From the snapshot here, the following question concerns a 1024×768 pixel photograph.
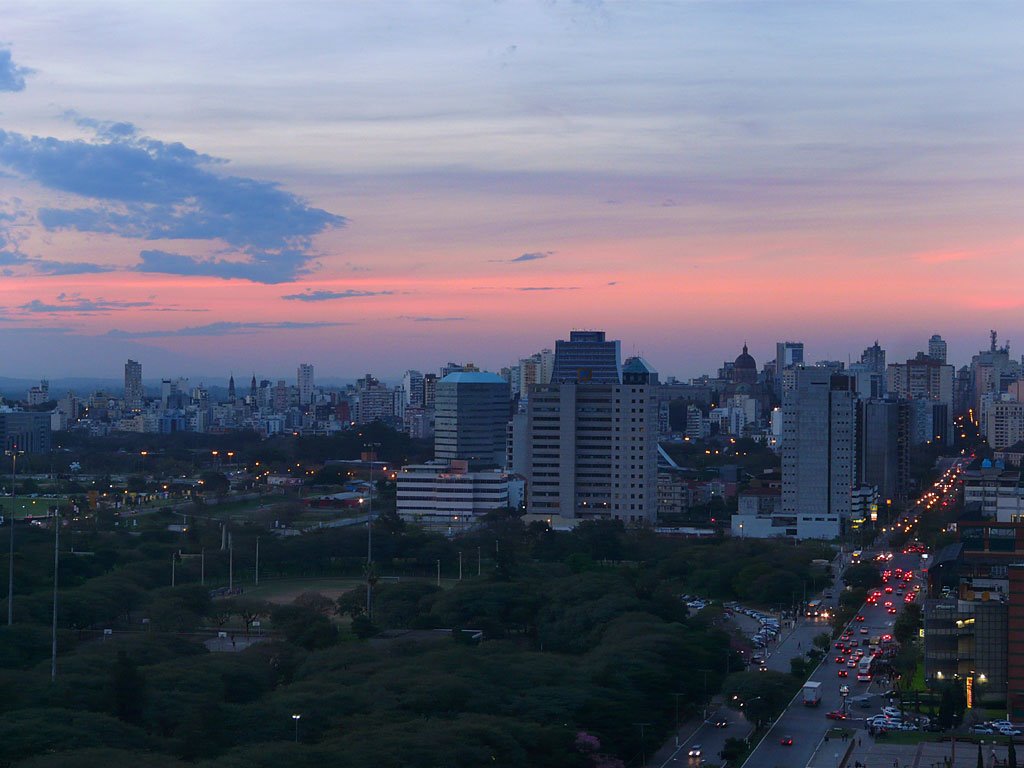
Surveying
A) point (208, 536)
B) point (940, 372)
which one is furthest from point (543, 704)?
point (940, 372)

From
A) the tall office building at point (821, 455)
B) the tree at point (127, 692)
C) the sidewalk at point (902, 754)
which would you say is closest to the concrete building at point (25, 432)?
the tall office building at point (821, 455)

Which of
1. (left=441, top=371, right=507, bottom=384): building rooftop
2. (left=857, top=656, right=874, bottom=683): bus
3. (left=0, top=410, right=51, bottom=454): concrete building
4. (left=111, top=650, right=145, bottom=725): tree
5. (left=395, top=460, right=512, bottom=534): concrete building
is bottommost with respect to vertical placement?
(left=857, top=656, right=874, bottom=683): bus

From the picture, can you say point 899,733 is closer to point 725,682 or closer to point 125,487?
point 725,682

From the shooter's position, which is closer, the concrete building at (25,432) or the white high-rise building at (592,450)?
the white high-rise building at (592,450)

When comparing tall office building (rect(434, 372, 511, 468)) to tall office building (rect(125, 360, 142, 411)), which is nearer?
tall office building (rect(434, 372, 511, 468))

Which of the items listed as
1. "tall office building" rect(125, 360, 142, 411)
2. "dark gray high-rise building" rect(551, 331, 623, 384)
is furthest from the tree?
"tall office building" rect(125, 360, 142, 411)

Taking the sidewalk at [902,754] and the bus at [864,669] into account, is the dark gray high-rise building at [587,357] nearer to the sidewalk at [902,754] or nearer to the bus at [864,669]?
the bus at [864,669]

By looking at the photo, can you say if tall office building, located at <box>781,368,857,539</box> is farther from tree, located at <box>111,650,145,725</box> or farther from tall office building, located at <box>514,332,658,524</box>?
tree, located at <box>111,650,145,725</box>
